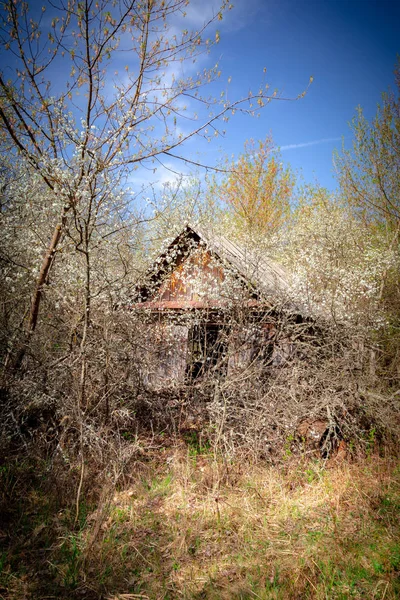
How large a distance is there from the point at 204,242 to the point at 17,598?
21.3ft

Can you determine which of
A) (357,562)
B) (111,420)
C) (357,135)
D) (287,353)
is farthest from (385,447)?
(357,135)

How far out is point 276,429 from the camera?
571 centimetres

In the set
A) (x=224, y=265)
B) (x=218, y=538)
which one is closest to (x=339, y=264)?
(x=224, y=265)

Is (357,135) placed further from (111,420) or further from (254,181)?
(111,420)

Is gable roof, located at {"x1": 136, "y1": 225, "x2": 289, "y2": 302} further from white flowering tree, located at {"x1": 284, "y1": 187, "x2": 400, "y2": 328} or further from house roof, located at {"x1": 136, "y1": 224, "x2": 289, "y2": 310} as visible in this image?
white flowering tree, located at {"x1": 284, "y1": 187, "x2": 400, "y2": 328}

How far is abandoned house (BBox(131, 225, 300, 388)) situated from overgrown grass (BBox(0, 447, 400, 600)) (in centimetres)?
178

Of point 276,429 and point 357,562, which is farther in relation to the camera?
point 276,429

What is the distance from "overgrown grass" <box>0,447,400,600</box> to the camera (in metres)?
3.11

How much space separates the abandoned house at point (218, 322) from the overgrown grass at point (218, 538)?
5.85 ft

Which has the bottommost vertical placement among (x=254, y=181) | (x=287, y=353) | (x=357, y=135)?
(x=287, y=353)

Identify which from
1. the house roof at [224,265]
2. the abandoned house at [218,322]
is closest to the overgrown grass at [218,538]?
the abandoned house at [218,322]

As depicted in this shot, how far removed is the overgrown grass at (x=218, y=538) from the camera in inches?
123

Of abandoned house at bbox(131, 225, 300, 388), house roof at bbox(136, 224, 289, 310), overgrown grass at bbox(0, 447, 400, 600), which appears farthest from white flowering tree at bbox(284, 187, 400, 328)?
overgrown grass at bbox(0, 447, 400, 600)

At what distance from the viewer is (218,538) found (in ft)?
12.5
